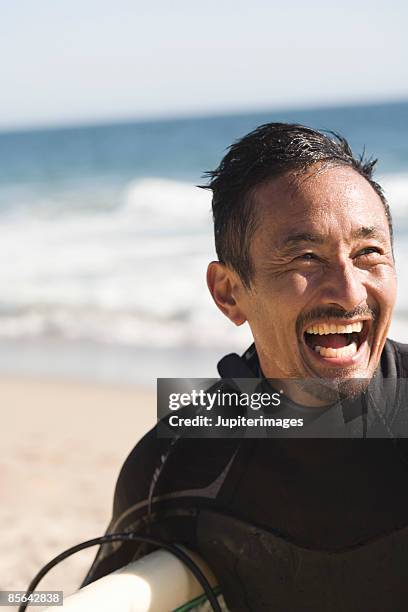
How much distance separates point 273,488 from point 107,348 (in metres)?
6.07

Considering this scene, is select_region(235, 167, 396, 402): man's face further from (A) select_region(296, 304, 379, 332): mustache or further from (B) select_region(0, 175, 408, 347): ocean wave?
(B) select_region(0, 175, 408, 347): ocean wave

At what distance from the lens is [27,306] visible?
32.7ft

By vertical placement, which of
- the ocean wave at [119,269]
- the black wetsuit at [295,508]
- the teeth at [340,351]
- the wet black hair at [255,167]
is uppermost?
the ocean wave at [119,269]

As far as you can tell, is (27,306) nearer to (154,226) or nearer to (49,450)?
(49,450)

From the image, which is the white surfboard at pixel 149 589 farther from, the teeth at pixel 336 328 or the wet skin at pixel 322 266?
the teeth at pixel 336 328

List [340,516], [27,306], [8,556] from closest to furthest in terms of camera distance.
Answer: [340,516] → [8,556] → [27,306]

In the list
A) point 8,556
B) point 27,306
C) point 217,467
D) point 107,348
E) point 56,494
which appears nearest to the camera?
point 217,467

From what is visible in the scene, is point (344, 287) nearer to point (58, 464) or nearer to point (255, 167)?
point (255, 167)

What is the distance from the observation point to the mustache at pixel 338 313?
1.86 metres

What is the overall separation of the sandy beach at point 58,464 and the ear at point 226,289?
2.13 metres

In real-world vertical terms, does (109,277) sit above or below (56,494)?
above

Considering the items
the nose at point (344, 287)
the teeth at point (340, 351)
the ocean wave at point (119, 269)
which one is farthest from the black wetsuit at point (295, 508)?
the ocean wave at point (119, 269)

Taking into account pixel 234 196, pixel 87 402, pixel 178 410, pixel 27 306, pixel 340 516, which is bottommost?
pixel 340 516

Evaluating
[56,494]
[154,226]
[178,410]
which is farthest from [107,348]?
[154,226]
